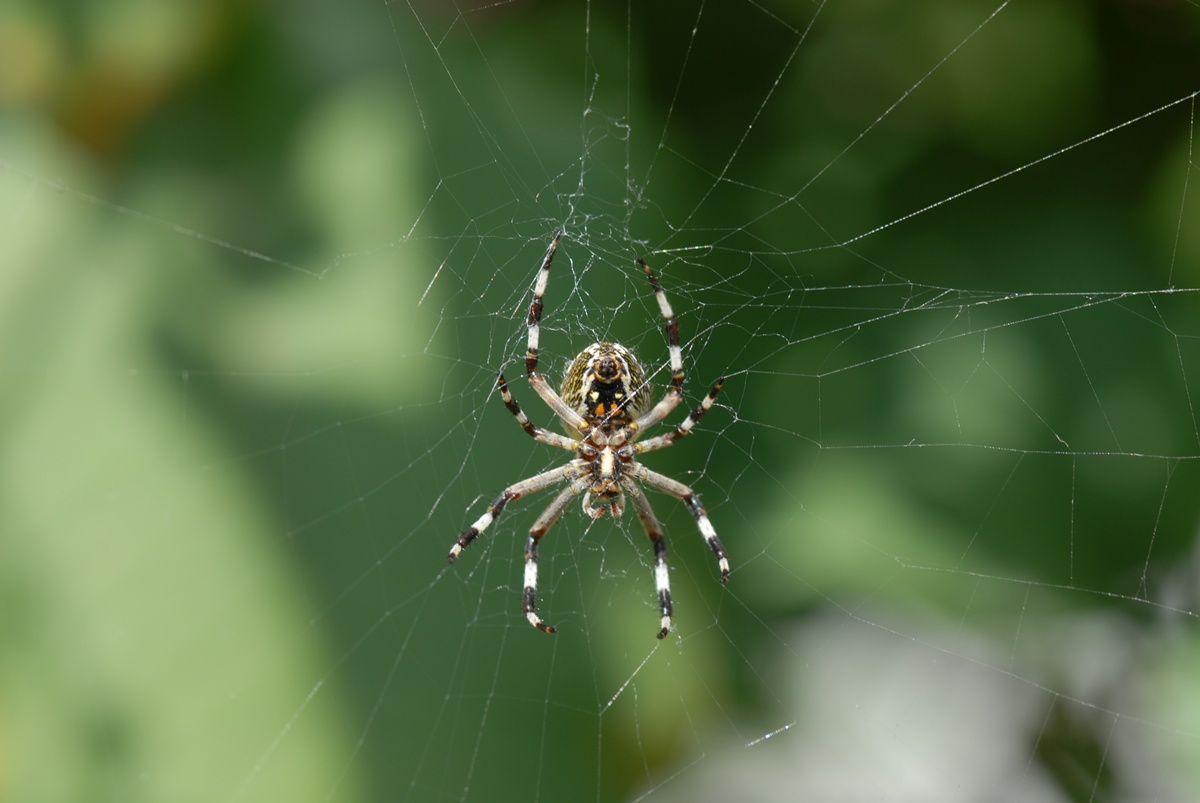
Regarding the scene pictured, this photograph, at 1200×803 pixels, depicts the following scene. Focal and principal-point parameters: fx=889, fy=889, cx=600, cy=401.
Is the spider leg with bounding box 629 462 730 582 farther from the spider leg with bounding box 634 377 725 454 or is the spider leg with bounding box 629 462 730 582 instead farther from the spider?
the spider leg with bounding box 634 377 725 454

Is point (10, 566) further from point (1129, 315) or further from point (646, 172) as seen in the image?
point (1129, 315)

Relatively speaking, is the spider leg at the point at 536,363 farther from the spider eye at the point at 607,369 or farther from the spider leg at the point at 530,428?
the spider eye at the point at 607,369

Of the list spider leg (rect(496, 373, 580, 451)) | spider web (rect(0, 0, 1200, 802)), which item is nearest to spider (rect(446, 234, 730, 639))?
spider leg (rect(496, 373, 580, 451))

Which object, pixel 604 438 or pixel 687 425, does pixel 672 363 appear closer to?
pixel 687 425

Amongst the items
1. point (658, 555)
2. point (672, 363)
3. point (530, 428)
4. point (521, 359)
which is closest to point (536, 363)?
point (521, 359)

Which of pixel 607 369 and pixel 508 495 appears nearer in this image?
pixel 607 369

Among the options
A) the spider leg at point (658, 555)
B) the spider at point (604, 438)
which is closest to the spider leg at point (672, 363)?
the spider at point (604, 438)
